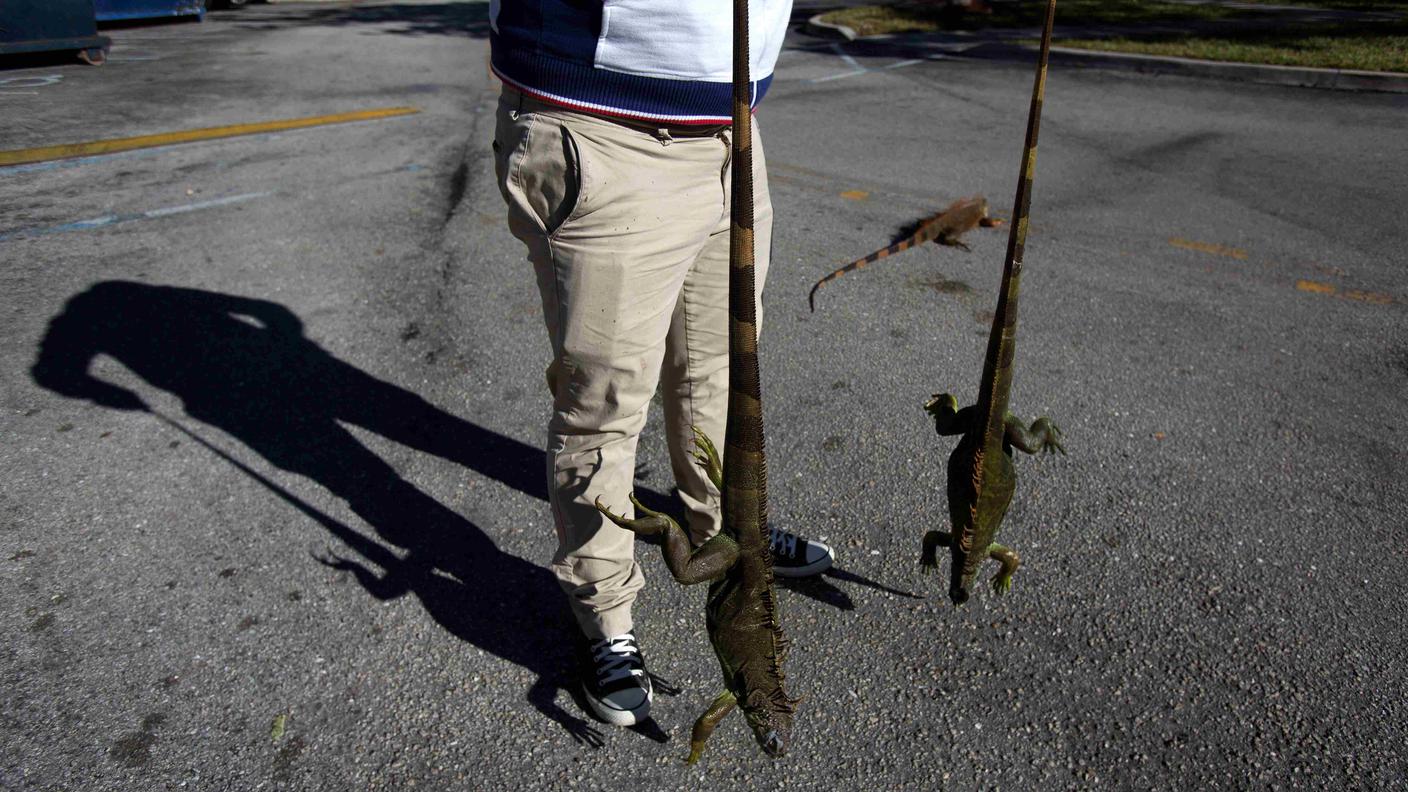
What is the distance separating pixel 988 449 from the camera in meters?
1.87

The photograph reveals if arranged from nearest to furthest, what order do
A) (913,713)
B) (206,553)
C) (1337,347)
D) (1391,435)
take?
(913,713) < (206,553) < (1391,435) < (1337,347)

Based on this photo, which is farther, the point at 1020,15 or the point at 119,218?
the point at 1020,15

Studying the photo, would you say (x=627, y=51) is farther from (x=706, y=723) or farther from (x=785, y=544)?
(x=785, y=544)

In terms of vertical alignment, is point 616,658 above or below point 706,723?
below

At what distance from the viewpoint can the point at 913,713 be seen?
98.0 inches

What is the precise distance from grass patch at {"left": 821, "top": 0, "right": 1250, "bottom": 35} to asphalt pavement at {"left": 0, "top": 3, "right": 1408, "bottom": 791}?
7.54 meters

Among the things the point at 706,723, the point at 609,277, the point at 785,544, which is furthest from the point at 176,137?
the point at 706,723

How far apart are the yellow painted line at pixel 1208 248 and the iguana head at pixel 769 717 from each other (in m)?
4.85

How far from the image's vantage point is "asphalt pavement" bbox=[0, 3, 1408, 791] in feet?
7.96

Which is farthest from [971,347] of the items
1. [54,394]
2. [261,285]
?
[54,394]

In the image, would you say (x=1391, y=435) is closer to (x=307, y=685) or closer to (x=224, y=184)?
(x=307, y=685)

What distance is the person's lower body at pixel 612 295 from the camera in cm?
207

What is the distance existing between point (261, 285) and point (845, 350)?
10.1 feet

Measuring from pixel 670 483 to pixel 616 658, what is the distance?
3.46 ft
